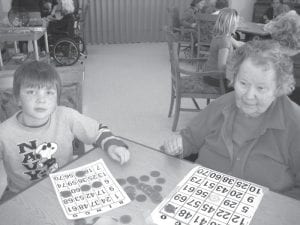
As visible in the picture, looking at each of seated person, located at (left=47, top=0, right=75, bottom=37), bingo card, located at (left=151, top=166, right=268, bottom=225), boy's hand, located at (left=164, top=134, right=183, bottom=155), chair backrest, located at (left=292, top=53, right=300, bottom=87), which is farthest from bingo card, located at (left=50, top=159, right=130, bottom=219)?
seated person, located at (left=47, top=0, right=75, bottom=37)

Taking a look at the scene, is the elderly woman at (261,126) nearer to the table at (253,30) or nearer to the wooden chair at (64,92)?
the wooden chair at (64,92)

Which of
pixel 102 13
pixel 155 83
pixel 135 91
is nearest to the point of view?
pixel 135 91

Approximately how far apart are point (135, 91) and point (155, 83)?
0.44 meters

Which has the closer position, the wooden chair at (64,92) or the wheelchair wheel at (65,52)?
the wooden chair at (64,92)

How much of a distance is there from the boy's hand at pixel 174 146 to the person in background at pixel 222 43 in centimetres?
170

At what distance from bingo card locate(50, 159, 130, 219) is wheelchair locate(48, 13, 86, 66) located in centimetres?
415

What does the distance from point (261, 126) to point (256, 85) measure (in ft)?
0.53

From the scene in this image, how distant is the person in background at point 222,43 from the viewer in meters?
2.91

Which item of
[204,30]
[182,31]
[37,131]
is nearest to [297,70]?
[37,131]

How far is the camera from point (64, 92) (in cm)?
149

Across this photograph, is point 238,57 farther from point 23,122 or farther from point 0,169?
point 0,169

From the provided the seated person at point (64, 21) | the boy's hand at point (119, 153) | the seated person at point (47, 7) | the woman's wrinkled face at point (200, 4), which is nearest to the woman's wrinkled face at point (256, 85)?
the boy's hand at point (119, 153)

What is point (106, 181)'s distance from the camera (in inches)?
37.8

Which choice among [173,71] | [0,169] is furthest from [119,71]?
[0,169]
